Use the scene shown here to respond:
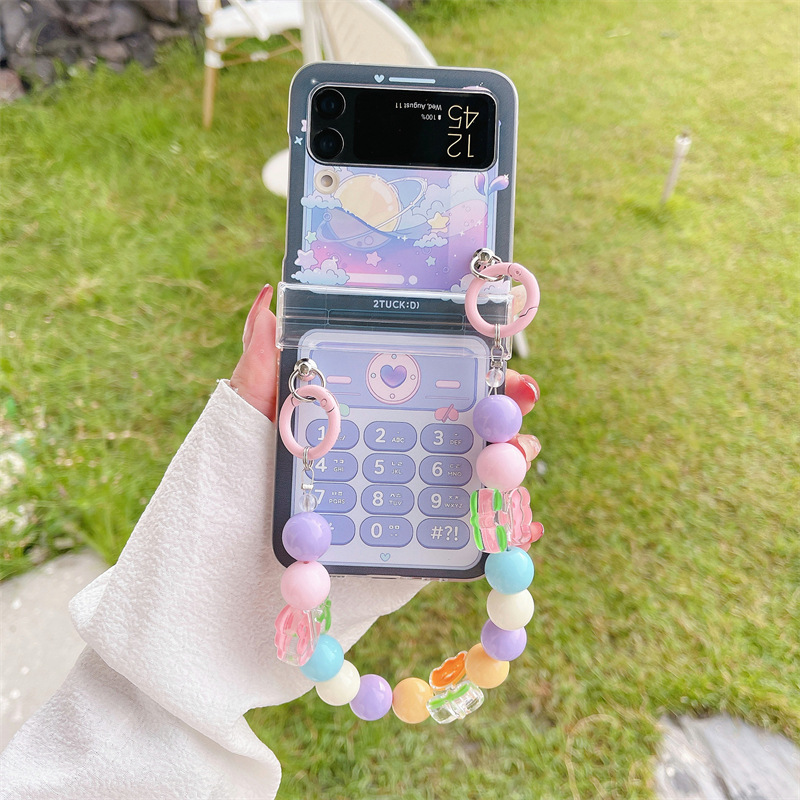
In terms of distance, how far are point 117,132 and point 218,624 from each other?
65.5 inches

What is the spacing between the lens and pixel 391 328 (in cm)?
62

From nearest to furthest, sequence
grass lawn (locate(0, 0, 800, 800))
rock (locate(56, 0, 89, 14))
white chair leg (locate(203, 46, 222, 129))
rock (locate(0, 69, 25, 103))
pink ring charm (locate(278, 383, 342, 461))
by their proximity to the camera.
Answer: pink ring charm (locate(278, 383, 342, 461)), grass lawn (locate(0, 0, 800, 800)), white chair leg (locate(203, 46, 222, 129)), rock (locate(0, 69, 25, 103)), rock (locate(56, 0, 89, 14))

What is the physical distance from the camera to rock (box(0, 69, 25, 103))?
1.93 metres

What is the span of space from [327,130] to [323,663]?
475mm

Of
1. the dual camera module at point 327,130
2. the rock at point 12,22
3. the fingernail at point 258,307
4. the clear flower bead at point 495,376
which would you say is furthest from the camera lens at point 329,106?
the rock at point 12,22

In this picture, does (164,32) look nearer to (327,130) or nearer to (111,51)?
(111,51)

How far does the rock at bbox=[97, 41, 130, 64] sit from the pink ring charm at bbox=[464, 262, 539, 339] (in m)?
2.04

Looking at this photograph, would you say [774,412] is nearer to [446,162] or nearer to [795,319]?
[795,319]

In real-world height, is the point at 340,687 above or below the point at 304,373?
below

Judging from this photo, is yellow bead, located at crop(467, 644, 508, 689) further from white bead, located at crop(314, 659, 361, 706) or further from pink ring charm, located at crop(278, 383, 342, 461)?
pink ring charm, located at crop(278, 383, 342, 461)

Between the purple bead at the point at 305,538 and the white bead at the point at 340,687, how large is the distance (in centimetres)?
13

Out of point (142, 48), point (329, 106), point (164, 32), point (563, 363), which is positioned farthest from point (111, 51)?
point (329, 106)

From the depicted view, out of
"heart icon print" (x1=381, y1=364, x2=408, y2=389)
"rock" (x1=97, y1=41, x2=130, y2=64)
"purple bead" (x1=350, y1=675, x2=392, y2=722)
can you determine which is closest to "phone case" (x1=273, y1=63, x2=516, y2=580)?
"heart icon print" (x1=381, y1=364, x2=408, y2=389)

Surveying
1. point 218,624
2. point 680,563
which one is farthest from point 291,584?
point 680,563
